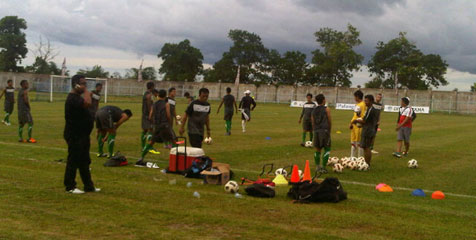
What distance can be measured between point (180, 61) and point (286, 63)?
28.2 meters

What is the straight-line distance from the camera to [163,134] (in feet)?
43.4

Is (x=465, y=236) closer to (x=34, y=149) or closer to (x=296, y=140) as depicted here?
(x=34, y=149)

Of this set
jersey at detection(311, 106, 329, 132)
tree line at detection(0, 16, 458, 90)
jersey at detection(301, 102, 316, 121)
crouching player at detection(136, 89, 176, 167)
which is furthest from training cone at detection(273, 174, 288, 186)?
tree line at detection(0, 16, 458, 90)

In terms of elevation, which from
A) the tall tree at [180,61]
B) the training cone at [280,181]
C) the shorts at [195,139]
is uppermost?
the tall tree at [180,61]

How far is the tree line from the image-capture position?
93438mm

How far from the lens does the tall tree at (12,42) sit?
9981 cm

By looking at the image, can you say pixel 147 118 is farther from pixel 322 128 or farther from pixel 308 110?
pixel 308 110

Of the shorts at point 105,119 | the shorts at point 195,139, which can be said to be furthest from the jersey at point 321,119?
the shorts at point 105,119

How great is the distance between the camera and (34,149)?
582 inches

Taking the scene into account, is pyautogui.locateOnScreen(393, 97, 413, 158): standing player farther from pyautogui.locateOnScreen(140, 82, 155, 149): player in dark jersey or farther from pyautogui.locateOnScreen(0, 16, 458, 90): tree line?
pyautogui.locateOnScreen(0, 16, 458, 90): tree line

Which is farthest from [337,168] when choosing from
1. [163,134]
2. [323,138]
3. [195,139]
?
[163,134]

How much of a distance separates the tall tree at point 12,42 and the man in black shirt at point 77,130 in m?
102

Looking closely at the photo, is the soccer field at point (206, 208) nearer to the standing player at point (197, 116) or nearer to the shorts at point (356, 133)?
the standing player at point (197, 116)

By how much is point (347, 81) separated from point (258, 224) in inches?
3731
